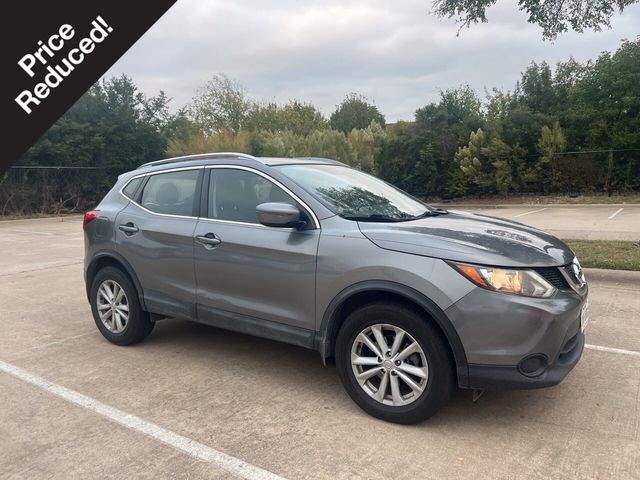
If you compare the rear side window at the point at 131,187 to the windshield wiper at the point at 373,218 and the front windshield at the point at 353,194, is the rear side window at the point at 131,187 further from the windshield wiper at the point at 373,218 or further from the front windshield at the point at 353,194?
the windshield wiper at the point at 373,218

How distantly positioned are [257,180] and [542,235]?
2160 mm

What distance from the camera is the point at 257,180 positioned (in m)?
3.99

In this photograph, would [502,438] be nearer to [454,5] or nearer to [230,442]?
[230,442]

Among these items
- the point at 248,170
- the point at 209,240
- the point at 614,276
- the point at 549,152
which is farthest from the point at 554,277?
the point at 549,152

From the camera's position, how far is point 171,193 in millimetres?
4562

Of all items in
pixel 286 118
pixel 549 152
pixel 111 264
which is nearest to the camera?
pixel 111 264

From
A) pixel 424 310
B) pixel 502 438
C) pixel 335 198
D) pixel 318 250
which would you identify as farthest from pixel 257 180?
pixel 502 438

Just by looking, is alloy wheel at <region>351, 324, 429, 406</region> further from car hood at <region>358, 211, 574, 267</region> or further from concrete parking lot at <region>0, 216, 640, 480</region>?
car hood at <region>358, 211, 574, 267</region>

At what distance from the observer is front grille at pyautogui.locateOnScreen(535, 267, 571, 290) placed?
3.02 metres

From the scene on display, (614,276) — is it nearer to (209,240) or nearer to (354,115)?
(209,240)

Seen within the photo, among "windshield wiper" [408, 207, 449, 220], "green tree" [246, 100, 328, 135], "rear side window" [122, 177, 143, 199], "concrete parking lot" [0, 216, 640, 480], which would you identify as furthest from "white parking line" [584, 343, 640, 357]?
"green tree" [246, 100, 328, 135]

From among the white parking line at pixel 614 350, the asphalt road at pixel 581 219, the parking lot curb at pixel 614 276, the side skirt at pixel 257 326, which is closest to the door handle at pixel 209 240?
the side skirt at pixel 257 326

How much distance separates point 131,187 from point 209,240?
1.40 m

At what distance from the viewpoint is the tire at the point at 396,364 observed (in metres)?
3.03
